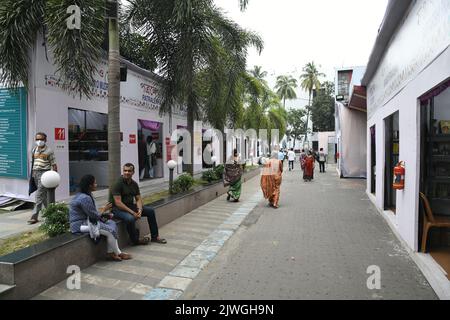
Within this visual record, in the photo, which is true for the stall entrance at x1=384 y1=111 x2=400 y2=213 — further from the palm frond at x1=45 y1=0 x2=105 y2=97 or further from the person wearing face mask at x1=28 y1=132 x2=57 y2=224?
the person wearing face mask at x1=28 y1=132 x2=57 y2=224

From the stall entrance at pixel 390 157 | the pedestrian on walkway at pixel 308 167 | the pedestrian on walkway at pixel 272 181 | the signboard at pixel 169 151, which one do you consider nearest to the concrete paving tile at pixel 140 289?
the pedestrian on walkway at pixel 272 181

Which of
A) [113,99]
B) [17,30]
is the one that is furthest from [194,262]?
[17,30]

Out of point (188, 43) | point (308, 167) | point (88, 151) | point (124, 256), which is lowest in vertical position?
point (124, 256)

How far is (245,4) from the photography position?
27.3ft

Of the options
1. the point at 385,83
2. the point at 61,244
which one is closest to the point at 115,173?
the point at 61,244

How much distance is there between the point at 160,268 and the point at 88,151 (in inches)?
288

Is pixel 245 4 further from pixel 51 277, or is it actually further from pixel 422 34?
pixel 51 277

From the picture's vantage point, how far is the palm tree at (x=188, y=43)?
27.1ft

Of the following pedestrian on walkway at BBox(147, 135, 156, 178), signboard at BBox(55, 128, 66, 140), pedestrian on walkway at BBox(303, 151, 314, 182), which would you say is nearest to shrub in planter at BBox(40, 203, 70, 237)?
signboard at BBox(55, 128, 66, 140)

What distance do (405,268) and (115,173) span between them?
4.75 metres

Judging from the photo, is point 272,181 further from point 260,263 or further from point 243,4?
point 260,263

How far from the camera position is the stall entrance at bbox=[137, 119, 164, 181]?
13.3 meters

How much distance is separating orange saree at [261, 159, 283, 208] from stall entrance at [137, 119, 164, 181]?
4930 millimetres

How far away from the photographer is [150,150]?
1370 cm
